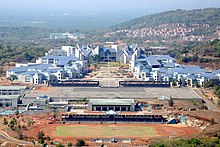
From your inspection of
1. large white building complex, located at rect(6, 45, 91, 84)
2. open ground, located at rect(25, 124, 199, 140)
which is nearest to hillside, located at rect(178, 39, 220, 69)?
large white building complex, located at rect(6, 45, 91, 84)

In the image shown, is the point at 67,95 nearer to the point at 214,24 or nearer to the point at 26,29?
the point at 214,24

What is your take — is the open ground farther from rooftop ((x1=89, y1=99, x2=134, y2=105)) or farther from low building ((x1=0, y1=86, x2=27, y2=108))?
low building ((x1=0, y1=86, x2=27, y2=108))

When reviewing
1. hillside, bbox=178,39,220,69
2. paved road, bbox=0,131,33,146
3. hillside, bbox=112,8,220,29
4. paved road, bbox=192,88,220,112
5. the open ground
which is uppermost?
hillside, bbox=112,8,220,29

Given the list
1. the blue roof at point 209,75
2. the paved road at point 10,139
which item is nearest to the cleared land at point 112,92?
the blue roof at point 209,75

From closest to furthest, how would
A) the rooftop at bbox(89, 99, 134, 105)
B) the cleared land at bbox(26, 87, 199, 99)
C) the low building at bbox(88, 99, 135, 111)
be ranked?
the low building at bbox(88, 99, 135, 111) < the rooftop at bbox(89, 99, 134, 105) < the cleared land at bbox(26, 87, 199, 99)

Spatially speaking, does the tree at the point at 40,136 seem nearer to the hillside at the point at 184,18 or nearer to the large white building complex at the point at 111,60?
the large white building complex at the point at 111,60

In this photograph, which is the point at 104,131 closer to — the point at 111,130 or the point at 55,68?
the point at 111,130

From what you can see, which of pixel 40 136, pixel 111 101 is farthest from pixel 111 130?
pixel 111 101
